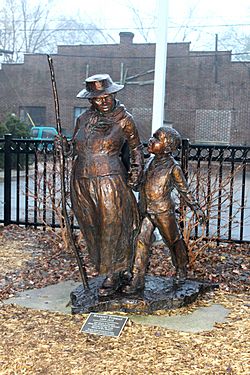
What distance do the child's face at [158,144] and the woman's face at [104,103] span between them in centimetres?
41

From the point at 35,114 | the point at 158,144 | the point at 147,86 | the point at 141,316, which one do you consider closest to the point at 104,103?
the point at 158,144

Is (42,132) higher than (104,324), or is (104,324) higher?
(42,132)

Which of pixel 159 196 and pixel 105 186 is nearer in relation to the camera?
pixel 105 186

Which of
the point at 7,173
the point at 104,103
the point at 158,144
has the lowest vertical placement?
the point at 7,173

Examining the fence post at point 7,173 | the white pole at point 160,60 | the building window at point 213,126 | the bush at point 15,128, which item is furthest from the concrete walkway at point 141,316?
the building window at point 213,126

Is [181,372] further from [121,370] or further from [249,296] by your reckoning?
[249,296]

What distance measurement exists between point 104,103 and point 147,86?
1001 inches

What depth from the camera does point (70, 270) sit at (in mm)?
5559

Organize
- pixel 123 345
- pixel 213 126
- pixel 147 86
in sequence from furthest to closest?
pixel 147 86, pixel 213 126, pixel 123 345

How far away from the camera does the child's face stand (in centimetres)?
395

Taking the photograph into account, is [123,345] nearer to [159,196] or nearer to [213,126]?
[159,196]

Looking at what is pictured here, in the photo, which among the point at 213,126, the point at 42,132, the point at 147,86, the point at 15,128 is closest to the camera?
the point at 15,128

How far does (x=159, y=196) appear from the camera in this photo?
13.3 feet

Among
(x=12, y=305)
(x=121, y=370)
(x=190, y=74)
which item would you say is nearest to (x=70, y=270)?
(x=12, y=305)
